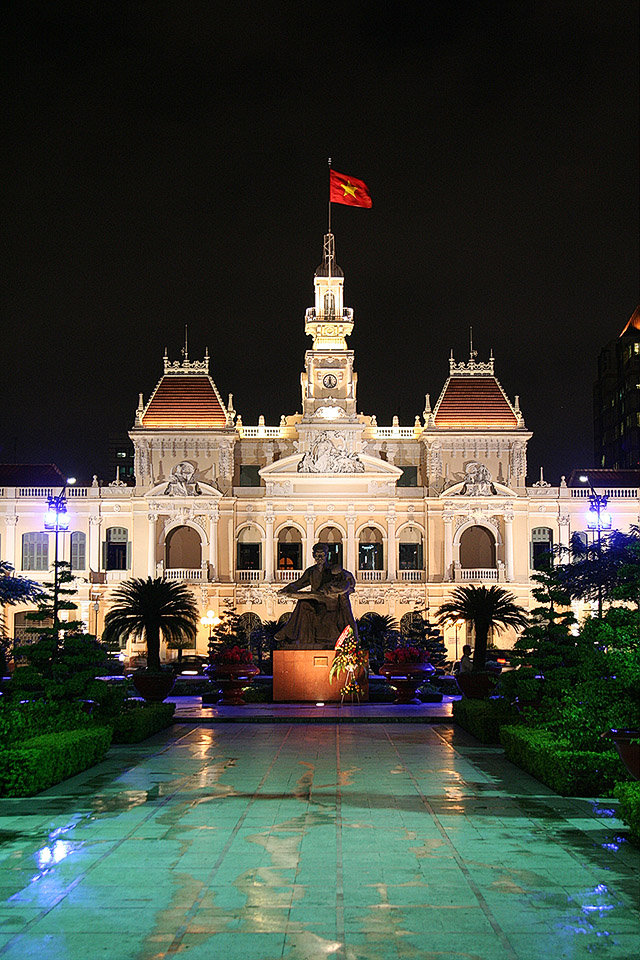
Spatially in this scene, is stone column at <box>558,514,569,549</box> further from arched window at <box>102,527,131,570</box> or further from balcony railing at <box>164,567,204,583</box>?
arched window at <box>102,527,131,570</box>

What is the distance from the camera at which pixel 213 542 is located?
70312 mm

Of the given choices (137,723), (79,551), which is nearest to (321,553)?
(137,723)

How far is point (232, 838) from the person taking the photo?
12.8 metres

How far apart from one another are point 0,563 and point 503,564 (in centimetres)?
3143

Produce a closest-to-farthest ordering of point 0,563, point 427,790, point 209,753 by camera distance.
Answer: point 427,790 < point 209,753 < point 0,563

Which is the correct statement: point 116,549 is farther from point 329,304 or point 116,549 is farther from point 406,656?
point 406,656

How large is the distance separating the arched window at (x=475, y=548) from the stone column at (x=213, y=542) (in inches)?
657

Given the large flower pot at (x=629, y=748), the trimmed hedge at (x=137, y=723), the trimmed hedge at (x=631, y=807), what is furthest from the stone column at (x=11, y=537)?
the trimmed hedge at (x=631, y=807)

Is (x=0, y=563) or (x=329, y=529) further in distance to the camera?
(x=329, y=529)

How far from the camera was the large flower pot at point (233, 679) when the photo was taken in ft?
107

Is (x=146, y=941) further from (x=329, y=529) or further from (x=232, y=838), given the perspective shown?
(x=329, y=529)

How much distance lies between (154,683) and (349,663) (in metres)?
5.91

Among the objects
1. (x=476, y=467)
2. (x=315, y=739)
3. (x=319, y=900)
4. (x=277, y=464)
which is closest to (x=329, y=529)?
(x=277, y=464)

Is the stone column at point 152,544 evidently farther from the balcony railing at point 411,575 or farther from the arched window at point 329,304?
the arched window at point 329,304
